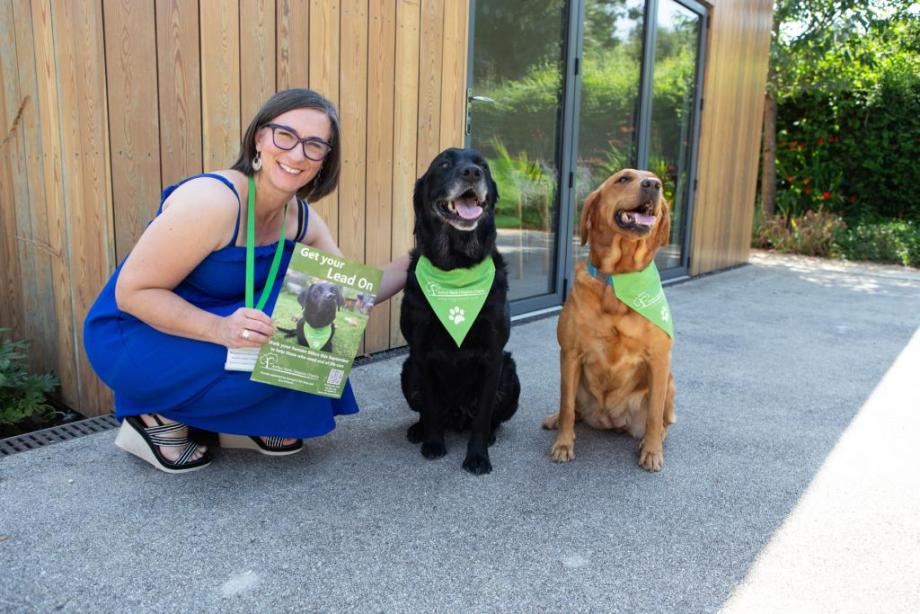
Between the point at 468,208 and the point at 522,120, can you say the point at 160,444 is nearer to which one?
the point at 468,208

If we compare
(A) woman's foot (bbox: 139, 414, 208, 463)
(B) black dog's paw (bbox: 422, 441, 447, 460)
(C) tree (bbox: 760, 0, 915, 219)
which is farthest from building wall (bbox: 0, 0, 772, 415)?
(C) tree (bbox: 760, 0, 915, 219)

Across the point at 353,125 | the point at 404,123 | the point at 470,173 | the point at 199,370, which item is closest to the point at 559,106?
the point at 404,123

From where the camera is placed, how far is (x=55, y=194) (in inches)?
99.5

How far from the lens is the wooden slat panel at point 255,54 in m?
2.86

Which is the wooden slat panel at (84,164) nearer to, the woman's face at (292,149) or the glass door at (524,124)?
the woman's face at (292,149)

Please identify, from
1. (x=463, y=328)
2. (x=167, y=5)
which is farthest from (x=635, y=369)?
(x=167, y=5)

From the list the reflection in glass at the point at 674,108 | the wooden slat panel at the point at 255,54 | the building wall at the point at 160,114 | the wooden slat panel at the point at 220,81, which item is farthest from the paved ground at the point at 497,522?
the reflection in glass at the point at 674,108

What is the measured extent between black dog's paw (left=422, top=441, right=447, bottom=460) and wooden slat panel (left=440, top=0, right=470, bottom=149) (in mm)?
2028

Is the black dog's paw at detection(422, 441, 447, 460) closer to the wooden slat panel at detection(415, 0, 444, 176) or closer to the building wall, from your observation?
the building wall

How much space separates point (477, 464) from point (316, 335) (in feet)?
2.38

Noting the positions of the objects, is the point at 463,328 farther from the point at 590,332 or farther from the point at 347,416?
the point at 347,416

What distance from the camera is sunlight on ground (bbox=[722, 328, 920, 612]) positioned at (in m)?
1.60

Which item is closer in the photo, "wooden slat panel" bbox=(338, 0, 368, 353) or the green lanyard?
the green lanyard

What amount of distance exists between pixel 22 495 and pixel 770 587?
2.10 meters
